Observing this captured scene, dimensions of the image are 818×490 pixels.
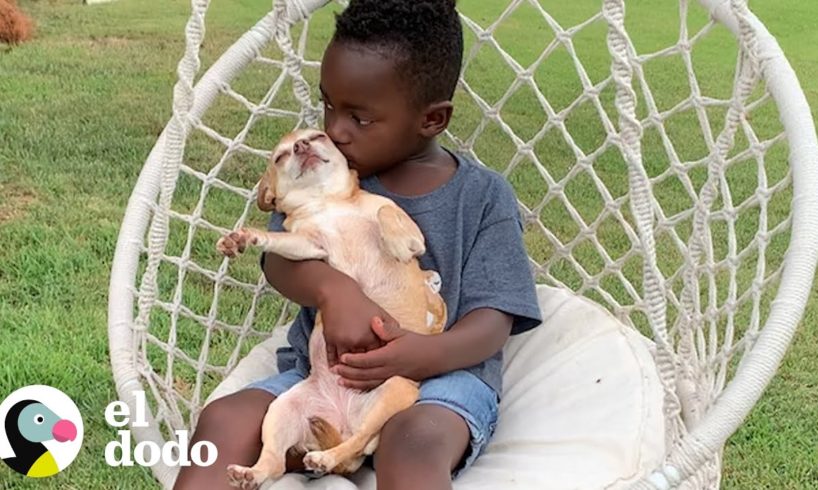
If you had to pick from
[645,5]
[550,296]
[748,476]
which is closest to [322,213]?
[550,296]

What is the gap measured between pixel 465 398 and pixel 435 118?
41 cm

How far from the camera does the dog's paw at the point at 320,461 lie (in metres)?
1.32

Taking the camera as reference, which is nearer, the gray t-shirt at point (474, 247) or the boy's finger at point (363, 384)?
the boy's finger at point (363, 384)

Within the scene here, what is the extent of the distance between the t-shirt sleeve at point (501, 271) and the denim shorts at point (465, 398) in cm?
11

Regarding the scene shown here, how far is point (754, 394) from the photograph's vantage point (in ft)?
4.19

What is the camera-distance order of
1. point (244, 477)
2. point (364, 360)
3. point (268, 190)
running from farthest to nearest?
point (268, 190) < point (364, 360) < point (244, 477)

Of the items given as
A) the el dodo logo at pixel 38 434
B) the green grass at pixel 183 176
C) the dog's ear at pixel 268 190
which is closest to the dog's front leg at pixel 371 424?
the dog's ear at pixel 268 190

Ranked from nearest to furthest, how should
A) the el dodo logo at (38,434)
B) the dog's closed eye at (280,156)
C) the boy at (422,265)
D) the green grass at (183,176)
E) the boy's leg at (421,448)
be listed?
the boy's leg at (421,448) < the boy at (422,265) < the dog's closed eye at (280,156) < the el dodo logo at (38,434) < the green grass at (183,176)

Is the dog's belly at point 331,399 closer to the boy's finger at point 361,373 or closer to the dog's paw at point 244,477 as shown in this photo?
the boy's finger at point 361,373

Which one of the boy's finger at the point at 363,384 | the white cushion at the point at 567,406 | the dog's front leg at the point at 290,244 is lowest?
the white cushion at the point at 567,406

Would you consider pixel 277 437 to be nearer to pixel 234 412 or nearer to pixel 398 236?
pixel 234 412

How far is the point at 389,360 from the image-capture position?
1392 mm

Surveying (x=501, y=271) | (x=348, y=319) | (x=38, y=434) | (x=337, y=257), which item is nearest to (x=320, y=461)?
(x=348, y=319)

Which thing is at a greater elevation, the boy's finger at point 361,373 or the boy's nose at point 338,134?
the boy's nose at point 338,134
